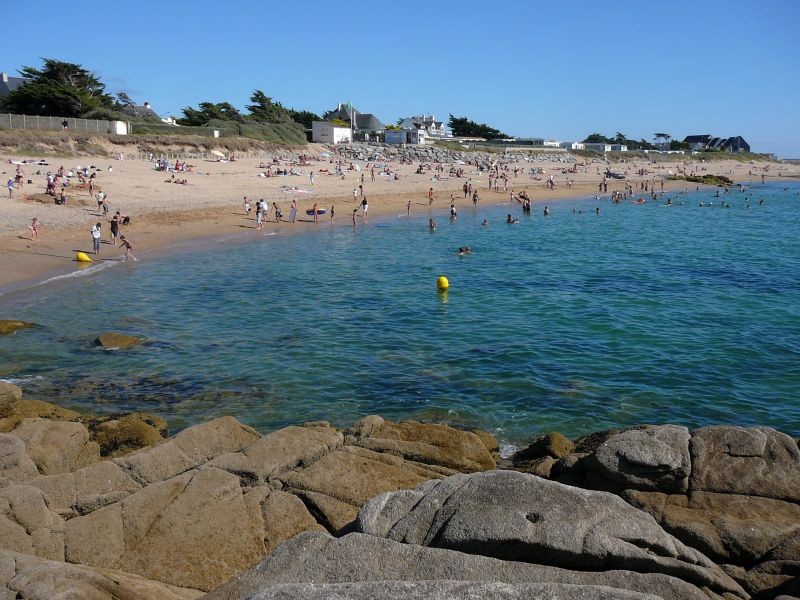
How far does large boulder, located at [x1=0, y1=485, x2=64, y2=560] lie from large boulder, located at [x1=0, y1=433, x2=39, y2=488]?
999 mm

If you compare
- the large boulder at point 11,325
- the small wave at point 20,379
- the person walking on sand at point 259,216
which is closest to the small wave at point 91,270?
the large boulder at point 11,325

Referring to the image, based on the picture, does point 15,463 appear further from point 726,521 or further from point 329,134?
point 329,134

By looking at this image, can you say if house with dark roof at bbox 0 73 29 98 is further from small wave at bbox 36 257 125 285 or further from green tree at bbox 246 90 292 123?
small wave at bbox 36 257 125 285

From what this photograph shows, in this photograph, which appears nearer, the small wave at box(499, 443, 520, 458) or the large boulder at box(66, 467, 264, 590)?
the large boulder at box(66, 467, 264, 590)

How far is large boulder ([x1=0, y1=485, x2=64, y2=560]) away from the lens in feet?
22.8

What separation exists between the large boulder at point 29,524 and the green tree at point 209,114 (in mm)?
76677

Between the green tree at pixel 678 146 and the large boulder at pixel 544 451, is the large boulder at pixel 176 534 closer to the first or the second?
the large boulder at pixel 544 451

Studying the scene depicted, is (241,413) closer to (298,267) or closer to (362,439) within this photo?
(362,439)

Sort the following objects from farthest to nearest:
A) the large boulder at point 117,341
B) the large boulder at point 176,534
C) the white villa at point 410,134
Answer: the white villa at point 410,134, the large boulder at point 117,341, the large boulder at point 176,534

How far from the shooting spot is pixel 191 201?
139 ft

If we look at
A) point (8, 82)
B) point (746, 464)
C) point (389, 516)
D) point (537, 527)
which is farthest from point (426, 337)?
point (8, 82)

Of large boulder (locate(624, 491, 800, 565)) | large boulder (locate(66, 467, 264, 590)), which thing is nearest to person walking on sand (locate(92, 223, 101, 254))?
large boulder (locate(66, 467, 264, 590))

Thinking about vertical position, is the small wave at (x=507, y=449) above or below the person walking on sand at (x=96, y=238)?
below

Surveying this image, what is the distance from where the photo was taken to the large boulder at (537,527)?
5.58m
